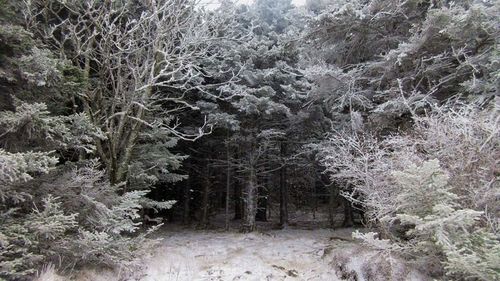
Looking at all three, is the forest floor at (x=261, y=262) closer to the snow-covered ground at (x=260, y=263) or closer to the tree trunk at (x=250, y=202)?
the snow-covered ground at (x=260, y=263)

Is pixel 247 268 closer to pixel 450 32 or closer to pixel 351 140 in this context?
pixel 351 140

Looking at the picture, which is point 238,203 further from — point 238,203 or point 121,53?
point 121,53

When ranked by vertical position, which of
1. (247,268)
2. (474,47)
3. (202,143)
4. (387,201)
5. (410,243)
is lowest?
(247,268)

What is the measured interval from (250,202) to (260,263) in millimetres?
3914

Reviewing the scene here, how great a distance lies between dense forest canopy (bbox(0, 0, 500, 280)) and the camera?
4.29 m

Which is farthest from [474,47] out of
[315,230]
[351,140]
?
[315,230]

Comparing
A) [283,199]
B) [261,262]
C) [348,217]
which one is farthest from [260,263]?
[348,217]

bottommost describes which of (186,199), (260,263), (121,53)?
(260,263)

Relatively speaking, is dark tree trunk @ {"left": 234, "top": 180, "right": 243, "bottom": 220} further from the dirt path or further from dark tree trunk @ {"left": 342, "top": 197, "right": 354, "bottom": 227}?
the dirt path

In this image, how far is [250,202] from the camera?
10.6m

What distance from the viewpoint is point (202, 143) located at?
1254 cm

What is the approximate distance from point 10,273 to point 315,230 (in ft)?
30.1

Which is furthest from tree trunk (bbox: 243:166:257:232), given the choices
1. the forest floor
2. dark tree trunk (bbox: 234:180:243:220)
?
dark tree trunk (bbox: 234:180:243:220)

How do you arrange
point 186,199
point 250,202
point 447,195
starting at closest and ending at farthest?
point 447,195, point 250,202, point 186,199
